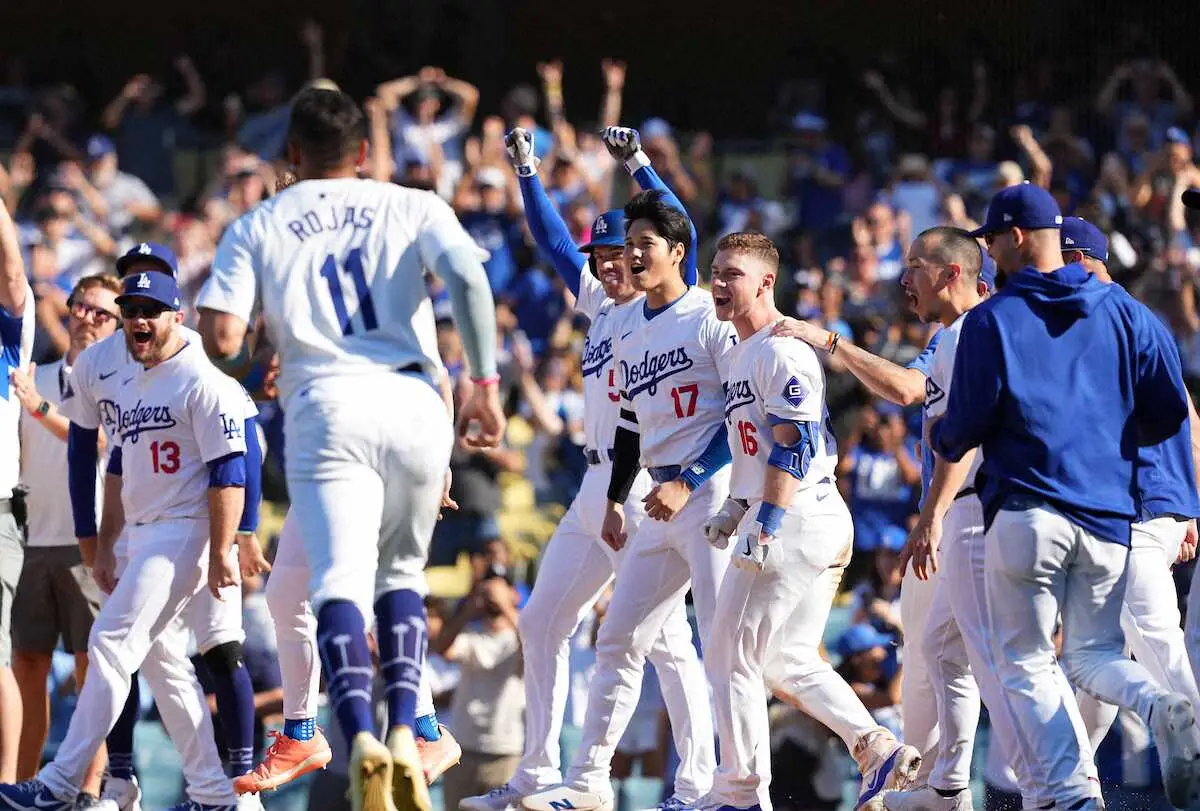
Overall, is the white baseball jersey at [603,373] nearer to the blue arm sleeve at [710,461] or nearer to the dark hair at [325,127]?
the blue arm sleeve at [710,461]

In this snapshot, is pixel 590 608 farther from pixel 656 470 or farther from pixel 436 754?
pixel 436 754

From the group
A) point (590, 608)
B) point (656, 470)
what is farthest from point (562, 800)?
point (656, 470)

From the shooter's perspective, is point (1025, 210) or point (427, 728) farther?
point (427, 728)

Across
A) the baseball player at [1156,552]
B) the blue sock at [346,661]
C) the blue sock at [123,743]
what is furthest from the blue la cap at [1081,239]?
the blue sock at [123,743]

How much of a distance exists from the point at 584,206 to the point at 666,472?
29.6 feet

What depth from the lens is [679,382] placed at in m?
7.53

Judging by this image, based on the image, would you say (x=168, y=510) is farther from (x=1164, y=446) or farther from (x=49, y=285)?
(x=49, y=285)

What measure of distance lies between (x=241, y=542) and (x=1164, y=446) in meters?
3.76

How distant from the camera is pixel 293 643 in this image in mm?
7207

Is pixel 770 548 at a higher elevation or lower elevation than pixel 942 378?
lower

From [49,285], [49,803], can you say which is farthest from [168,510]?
[49,285]

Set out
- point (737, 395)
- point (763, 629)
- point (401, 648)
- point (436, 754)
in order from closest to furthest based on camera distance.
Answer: point (401, 648) → point (436, 754) → point (763, 629) → point (737, 395)

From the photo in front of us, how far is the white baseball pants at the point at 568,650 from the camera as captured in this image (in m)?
7.67

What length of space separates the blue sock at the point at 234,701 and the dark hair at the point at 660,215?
2452mm
